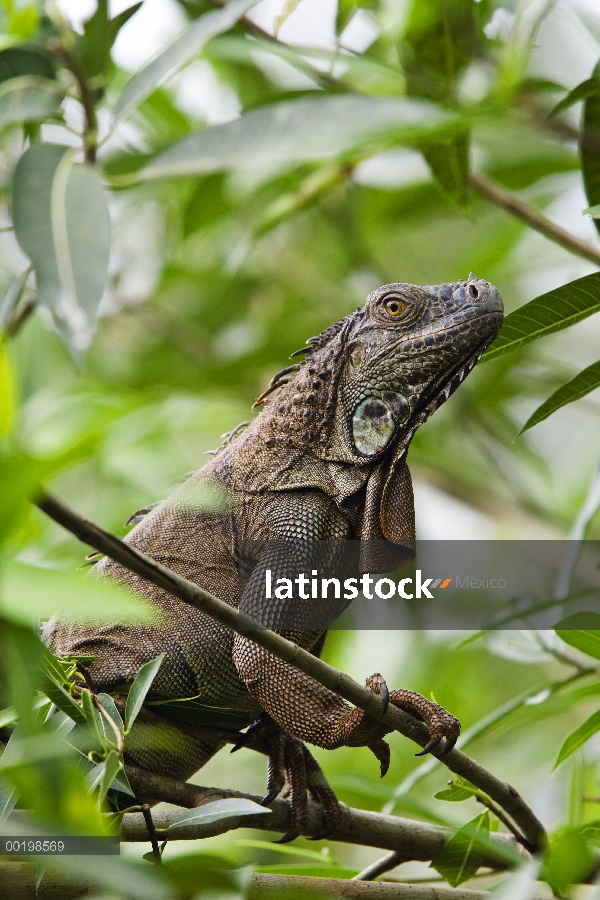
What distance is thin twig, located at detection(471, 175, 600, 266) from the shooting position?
3311mm

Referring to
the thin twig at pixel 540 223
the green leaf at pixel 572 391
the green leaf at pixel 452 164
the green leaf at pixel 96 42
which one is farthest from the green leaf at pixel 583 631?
the green leaf at pixel 96 42

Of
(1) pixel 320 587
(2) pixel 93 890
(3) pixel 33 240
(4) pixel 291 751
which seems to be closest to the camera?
(2) pixel 93 890

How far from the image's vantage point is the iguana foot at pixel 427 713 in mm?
2336

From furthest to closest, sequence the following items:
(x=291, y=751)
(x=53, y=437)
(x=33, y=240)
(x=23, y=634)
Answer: (x=291, y=751), (x=33, y=240), (x=53, y=437), (x=23, y=634)

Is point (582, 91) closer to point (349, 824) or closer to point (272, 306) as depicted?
point (349, 824)

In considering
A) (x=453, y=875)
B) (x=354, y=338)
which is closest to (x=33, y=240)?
(x=354, y=338)

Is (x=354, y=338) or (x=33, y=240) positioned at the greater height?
(x=33, y=240)

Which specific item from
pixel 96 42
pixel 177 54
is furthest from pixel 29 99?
pixel 177 54

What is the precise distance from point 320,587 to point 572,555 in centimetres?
87

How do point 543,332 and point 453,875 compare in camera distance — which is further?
point 453,875

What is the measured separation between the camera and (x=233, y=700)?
10.1 ft

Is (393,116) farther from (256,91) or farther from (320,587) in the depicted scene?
(256,91)

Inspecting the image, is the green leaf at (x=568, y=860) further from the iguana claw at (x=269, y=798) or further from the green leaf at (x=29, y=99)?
the green leaf at (x=29, y=99)

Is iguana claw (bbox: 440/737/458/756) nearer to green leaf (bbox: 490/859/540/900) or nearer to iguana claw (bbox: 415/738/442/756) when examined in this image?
iguana claw (bbox: 415/738/442/756)
